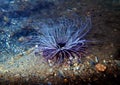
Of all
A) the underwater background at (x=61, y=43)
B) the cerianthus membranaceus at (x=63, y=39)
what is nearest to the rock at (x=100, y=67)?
the underwater background at (x=61, y=43)

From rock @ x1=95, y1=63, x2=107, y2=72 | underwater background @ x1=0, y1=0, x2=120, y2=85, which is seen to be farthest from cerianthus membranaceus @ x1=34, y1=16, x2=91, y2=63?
rock @ x1=95, y1=63, x2=107, y2=72

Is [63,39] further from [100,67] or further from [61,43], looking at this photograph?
[100,67]

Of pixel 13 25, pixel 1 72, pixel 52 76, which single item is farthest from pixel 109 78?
pixel 13 25

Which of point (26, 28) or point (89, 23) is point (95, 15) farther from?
point (26, 28)

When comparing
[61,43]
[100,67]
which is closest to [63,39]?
[61,43]

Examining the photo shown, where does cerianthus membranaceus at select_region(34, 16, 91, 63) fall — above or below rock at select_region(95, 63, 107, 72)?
above

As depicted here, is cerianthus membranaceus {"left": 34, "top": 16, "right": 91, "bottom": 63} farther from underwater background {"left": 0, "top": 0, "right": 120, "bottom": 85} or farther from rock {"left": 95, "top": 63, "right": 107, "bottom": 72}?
rock {"left": 95, "top": 63, "right": 107, "bottom": 72}

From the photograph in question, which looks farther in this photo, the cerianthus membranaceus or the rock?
the cerianthus membranaceus

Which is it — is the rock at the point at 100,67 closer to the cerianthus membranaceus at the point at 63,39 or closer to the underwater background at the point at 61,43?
the underwater background at the point at 61,43
